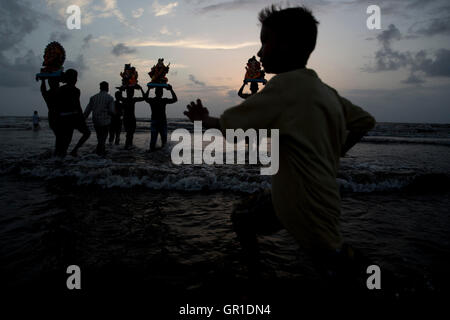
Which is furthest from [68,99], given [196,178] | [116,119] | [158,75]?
[116,119]

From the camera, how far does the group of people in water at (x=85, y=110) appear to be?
285 inches

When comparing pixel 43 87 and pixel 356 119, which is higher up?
pixel 43 87

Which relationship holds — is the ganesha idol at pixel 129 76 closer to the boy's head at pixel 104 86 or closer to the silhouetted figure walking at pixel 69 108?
the boy's head at pixel 104 86

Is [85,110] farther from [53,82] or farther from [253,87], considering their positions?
[253,87]

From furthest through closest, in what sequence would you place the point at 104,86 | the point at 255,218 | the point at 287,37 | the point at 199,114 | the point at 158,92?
the point at 158,92
the point at 104,86
the point at 255,218
the point at 199,114
the point at 287,37

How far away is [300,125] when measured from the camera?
4.47 feet

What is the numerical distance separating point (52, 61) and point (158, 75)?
3.42 m

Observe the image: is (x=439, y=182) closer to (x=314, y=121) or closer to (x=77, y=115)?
(x=314, y=121)

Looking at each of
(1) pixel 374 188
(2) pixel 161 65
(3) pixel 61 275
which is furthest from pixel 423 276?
(2) pixel 161 65

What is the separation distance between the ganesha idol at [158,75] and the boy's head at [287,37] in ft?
28.8

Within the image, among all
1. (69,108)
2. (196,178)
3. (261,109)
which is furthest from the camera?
(69,108)

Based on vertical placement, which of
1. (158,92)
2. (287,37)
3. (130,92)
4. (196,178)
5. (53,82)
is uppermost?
(130,92)

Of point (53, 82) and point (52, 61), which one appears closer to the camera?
point (52, 61)

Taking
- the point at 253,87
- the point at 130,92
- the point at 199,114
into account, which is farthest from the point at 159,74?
the point at 199,114
